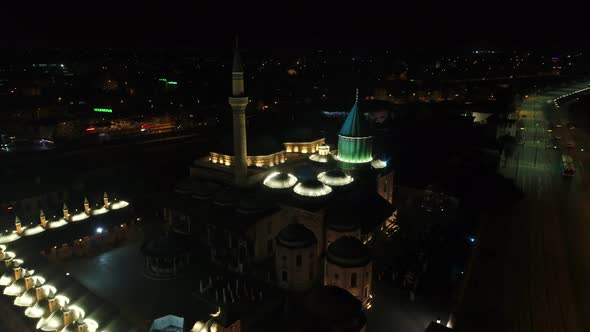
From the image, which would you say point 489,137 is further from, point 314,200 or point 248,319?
point 248,319

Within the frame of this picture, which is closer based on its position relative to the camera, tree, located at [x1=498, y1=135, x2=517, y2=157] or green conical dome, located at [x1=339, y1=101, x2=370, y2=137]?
green conical dome, located at [x1=339, y1=101, x2=370, y2=137]

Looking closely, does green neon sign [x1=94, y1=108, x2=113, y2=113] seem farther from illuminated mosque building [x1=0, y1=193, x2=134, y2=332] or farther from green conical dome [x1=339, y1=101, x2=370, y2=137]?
green conical dome [x1=339, y1=101, x2=370, y2=137]

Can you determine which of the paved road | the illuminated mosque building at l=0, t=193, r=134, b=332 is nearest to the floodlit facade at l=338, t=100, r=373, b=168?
the paved road

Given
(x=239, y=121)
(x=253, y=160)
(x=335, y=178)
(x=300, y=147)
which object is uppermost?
(x=239, y=121)

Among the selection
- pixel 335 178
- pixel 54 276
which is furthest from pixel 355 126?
pixel 54 276

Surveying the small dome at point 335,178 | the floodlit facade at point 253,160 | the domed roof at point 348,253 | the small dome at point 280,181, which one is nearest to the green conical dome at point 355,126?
the small dome at point 335,178

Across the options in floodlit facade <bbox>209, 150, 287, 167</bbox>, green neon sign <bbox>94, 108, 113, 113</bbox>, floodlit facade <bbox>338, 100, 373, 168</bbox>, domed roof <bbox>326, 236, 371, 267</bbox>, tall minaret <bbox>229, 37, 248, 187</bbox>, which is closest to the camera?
domed roof <bbox>326, 236, 371, 267</bbox>

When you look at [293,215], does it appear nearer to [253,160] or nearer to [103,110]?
[253,160]
